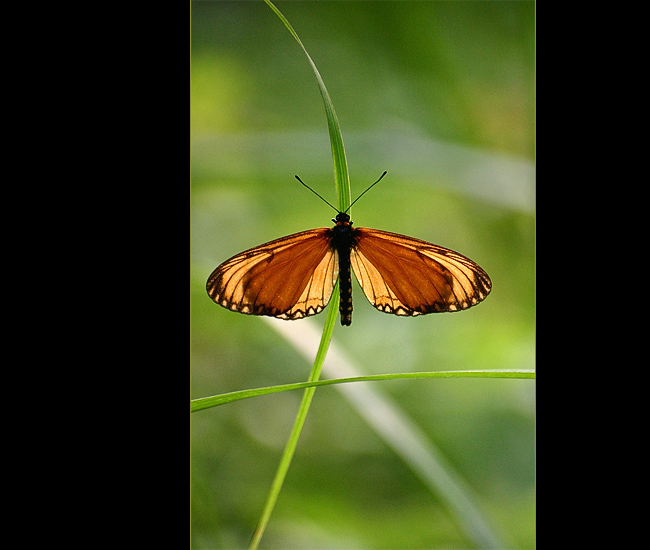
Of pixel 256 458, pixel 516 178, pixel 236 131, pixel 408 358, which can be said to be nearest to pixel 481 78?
pixel 516 178

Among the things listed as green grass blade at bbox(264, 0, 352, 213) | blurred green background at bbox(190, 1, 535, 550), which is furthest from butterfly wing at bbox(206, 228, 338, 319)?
blurred green background at bbox(190, 1, 535, 550)

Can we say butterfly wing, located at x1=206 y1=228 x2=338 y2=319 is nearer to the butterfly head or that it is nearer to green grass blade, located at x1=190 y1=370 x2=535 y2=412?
the butterfly head

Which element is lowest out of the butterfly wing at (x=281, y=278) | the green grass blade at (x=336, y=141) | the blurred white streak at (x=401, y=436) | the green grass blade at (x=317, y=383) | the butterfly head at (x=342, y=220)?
the blurred white streak at (x=401, y=436)

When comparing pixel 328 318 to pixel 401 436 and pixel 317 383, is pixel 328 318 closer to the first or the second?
pixel 317 383

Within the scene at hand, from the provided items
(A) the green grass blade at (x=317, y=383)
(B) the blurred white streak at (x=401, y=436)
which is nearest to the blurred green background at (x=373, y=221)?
(B) the blurred white streak at (x=401, y=436)

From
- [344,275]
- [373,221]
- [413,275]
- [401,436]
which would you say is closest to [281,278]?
[344,275]

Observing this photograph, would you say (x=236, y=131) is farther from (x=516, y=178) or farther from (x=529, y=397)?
(x=529, y=397)

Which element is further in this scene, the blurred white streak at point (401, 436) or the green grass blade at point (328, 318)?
the blurred white streak at point (401, 436)

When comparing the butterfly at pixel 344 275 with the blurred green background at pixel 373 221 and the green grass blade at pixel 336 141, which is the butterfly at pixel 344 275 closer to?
the green grass blade at pixel 336 141
